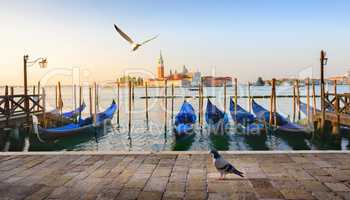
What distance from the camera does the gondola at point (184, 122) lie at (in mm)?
13344

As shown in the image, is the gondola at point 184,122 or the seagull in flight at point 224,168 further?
the gondola at point 184,122

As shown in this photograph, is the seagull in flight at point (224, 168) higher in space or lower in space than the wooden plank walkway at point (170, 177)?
higher

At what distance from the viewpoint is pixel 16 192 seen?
368 cm

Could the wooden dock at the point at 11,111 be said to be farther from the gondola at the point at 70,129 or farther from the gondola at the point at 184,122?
the gondola at the point at 184,122

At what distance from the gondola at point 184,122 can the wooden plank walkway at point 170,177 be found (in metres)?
7.62

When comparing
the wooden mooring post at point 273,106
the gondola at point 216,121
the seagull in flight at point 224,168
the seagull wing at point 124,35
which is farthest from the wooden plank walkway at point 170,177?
the gondola at point 216,121

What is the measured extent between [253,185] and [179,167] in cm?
127

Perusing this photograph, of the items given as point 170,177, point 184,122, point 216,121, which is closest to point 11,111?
point 184,122

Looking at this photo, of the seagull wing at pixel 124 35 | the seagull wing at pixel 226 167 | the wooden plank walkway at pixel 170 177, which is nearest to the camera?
the wooden plank walkway at pixel 170 177

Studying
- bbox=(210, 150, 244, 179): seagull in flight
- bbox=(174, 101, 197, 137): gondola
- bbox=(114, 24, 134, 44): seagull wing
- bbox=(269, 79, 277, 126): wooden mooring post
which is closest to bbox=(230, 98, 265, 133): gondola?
bbox=(269, 79, 277, 126): wooden mooring post

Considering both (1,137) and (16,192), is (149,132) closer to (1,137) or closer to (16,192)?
(1,137)

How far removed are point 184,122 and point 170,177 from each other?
10125 mm

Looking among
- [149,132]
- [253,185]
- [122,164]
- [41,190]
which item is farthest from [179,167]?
[149,132]

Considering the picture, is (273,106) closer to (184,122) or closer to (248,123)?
(248,123)
